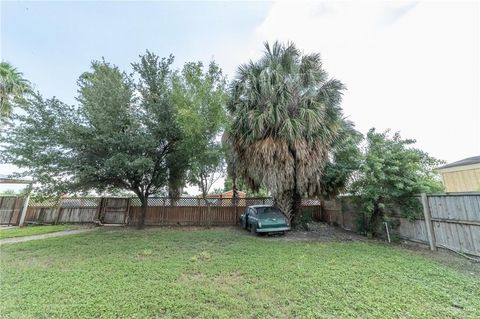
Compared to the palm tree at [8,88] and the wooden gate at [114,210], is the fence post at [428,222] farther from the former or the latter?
the palm tree at [8,88]

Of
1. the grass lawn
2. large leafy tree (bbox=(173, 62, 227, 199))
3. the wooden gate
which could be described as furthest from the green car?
the wooden gate

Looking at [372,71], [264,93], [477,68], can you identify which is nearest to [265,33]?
[264,93]

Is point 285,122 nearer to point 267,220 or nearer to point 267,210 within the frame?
point 267,210

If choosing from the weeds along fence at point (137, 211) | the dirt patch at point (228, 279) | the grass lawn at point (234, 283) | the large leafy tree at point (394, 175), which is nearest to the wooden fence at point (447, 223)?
the large leafy tree at point (394, 175)

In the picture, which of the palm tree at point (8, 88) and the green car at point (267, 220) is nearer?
the green car at point (267, 220)

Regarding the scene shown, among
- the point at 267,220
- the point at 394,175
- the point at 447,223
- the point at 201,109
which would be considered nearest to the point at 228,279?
the point at 267,220

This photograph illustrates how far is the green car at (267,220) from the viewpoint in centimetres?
799

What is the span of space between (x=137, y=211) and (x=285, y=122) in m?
9.41

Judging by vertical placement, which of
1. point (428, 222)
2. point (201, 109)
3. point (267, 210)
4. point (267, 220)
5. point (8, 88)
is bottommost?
point (267, 220)

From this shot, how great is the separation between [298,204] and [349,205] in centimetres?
220

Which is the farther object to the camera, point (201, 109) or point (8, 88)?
point (8, 88)

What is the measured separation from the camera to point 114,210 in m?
11.7

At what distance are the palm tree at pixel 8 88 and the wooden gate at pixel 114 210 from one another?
7.48 metres

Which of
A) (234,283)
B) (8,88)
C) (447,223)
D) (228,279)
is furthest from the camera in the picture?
(8,88)
